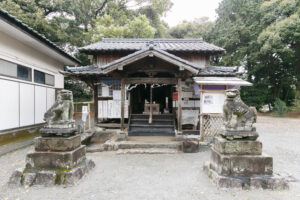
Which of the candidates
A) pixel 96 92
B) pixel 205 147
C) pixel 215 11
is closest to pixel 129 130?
pixel 96 92

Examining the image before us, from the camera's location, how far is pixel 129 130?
28.2 feet

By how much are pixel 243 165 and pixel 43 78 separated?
12.4m

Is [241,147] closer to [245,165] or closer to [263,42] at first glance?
[245,165]

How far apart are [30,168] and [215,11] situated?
30247 mm

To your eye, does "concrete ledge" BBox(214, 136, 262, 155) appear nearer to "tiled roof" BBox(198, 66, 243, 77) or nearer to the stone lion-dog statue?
the stone lion-dog statue

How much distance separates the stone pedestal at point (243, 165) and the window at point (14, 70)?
32.5ft

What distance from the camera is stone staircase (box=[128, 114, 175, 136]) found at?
8430 millimetres

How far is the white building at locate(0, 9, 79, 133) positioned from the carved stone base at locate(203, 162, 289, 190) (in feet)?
30.7

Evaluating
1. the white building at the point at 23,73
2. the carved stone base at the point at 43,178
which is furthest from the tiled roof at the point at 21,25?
the carved stone base at the point at 43,178

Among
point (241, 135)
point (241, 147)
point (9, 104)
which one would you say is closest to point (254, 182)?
point (241, 147)

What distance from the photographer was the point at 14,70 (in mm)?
8180

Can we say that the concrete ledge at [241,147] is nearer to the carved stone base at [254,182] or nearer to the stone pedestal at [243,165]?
the stone pedestal at [243,165]

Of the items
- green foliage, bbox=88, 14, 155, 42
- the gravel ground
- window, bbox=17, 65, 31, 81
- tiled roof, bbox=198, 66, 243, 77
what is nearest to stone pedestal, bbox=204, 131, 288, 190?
the gravel ground

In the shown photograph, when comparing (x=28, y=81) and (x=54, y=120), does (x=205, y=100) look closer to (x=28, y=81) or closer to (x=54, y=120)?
(x=54, y=120)
